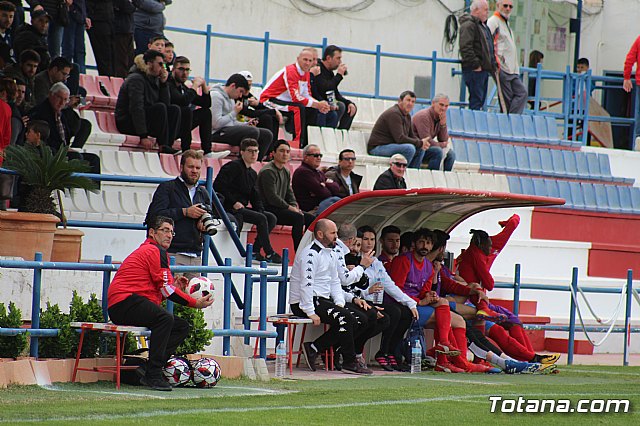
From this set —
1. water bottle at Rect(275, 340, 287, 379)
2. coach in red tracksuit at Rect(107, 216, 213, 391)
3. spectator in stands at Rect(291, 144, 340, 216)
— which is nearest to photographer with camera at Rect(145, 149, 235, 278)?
water bottle at Rect(275, 340, 287, 379)

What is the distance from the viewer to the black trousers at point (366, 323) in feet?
46.3

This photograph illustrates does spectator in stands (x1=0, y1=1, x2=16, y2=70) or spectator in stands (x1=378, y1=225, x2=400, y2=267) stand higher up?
spectator in stands (x1=0, y1=1, x2=16, y2=70)

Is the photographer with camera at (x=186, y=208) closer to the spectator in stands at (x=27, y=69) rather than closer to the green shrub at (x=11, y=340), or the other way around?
the green shrub at (x=11, y=340)

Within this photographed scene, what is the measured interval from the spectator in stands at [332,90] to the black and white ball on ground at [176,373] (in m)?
9.35

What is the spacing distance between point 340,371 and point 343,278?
98 centimetres

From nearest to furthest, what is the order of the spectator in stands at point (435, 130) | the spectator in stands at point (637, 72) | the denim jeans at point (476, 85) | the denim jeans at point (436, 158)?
the spectator in stands at point (435, 130) < the denim jeans at point (436, 158) < the denim jeans at point (476, 85) < the spectator in stands at point (637, 72)

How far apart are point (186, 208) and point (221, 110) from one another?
5.23 meters

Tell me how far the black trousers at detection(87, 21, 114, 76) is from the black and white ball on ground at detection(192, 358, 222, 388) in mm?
9056

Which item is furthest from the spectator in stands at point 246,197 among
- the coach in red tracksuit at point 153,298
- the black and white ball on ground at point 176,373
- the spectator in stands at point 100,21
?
the black and white ball on ground at point 176,373

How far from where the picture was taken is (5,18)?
17.6m

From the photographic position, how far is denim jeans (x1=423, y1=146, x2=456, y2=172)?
20.7m

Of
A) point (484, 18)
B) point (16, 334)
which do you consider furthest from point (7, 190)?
point (484, 18)

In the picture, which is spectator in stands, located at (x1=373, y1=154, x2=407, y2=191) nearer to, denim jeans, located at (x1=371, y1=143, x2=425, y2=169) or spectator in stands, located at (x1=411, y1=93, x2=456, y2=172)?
denim jeans, located at (x1=371, y1=143, x2=425, y2=169)

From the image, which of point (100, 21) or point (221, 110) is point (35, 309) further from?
point (100, 21)
